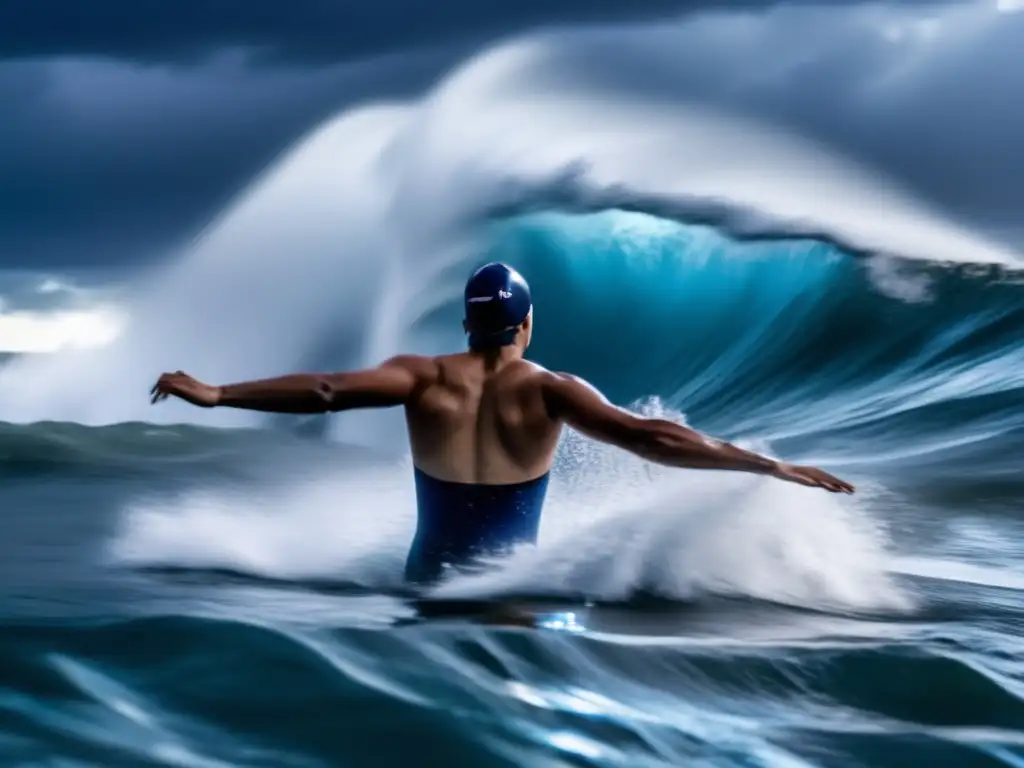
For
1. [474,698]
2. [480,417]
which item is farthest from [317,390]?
[474,698]

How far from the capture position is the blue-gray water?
2629 mm

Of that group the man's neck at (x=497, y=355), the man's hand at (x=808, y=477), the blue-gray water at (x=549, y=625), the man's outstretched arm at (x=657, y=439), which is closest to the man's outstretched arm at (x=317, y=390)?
the man's neck at (x=497, y=355)

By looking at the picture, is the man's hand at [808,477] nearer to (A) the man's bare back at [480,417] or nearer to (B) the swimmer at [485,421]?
(B) the swimmer at [485,421]

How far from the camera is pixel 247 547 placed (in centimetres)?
507

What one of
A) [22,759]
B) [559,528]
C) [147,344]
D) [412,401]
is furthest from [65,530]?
[147,344]

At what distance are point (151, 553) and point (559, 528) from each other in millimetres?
1447

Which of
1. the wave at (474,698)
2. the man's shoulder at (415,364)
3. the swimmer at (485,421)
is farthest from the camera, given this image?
the man's shoulder at (415,364)

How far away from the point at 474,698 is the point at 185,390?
1.23 metres

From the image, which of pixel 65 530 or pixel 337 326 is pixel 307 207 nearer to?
pixel 337 326

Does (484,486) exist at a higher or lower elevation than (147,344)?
lower

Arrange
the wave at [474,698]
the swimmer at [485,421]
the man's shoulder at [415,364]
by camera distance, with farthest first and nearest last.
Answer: the man's shoulder at [415,364], the swimmer at [485,421], the wave at [474,698]

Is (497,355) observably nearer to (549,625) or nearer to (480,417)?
(480,417)

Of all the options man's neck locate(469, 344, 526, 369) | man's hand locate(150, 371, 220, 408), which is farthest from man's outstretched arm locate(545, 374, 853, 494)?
man's hand locate(150, 371, 220, 408)

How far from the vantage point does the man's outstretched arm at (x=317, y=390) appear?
3.68m
